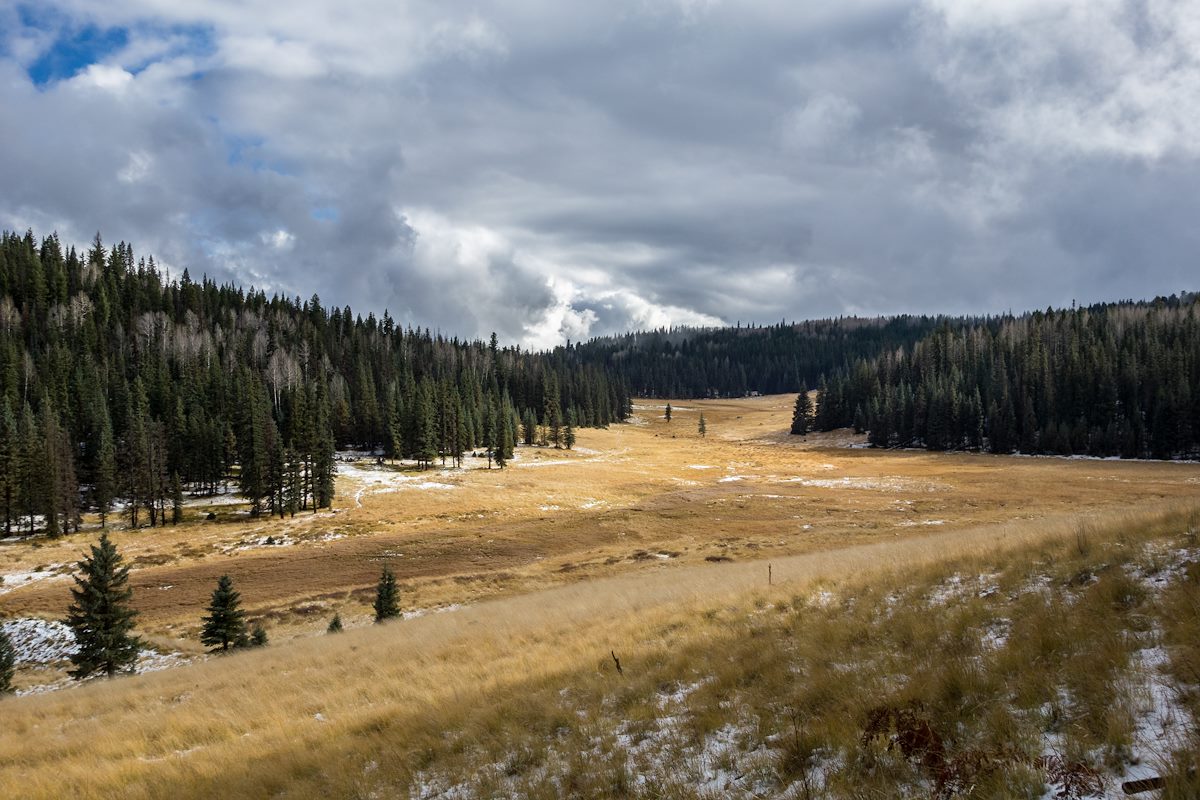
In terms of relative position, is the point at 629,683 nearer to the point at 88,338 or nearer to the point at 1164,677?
the point at 1164,677

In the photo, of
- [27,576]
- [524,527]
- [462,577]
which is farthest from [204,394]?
[462,577]

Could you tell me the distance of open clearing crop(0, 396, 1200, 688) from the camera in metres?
38.4

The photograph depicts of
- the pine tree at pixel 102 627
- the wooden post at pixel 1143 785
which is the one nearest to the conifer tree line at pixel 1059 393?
the wooden post at pixel 1143 785

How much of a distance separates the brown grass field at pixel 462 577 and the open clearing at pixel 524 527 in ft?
1.16

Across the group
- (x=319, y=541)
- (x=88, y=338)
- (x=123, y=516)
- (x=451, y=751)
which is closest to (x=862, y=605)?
(x=451, y=751)

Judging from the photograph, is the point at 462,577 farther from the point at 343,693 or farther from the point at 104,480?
the point at 104,480

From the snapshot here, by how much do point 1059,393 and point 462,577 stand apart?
405ft

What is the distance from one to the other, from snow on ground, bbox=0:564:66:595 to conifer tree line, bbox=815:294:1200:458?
13433cm

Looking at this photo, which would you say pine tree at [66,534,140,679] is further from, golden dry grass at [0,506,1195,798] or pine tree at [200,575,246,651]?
golden dry grass at [0,506,1195,798]

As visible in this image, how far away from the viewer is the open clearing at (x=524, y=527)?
38438mm

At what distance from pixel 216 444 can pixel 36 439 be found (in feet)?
61.0

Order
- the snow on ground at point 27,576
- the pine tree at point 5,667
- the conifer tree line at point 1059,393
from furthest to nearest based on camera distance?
1. the conifer tree line at point 1059,393
2. the snow on ground at point 27,576
3. the pine tree at point 5,667

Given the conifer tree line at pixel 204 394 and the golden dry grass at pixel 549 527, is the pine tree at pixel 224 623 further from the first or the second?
the conifer tree line at pixel 204 394

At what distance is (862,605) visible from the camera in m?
11.4
